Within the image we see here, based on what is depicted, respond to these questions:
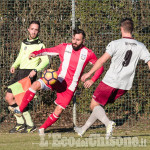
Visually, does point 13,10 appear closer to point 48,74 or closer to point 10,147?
point 48,74

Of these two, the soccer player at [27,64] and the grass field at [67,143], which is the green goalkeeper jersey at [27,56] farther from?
the grass field at [67,143]

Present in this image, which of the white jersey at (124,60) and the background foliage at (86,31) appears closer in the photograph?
the white jersey at (124,60)

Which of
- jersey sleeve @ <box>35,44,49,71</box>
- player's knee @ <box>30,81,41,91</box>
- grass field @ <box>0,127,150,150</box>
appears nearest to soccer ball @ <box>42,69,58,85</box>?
player's knee @ <box>30,81,41,91</box>

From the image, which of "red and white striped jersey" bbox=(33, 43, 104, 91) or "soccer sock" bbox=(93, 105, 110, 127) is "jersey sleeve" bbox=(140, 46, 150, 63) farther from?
"red and white striped jersey" bbox=(33, 43, 104, 91)

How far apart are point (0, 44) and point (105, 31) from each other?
216 centimetres

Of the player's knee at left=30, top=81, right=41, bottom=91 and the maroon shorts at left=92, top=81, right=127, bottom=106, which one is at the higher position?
the maroon shorts at left=92, top=81, right=127, bottom=106

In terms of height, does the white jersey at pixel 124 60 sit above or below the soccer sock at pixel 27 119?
above

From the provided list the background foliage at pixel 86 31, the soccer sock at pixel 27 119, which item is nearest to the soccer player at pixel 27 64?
the soccer sock at pixel 27 119

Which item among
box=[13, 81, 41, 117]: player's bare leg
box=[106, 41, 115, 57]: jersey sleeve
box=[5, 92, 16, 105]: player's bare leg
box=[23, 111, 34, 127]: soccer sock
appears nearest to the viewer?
box=[106, 41, 115, 57]: jersey sleeve

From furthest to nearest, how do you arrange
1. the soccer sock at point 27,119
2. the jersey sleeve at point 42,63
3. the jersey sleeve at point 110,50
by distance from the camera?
the soccer sock at point 27,119, the jersey sleeve at point 42,63, the jersey sleeve at point 110,50

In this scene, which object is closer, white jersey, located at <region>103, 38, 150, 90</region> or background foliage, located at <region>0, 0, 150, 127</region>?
white jersey, located at <region>103, 38, 150, 90</region>

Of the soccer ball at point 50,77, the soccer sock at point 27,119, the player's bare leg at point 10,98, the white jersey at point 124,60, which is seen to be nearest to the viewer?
the white jersey at point 124,60

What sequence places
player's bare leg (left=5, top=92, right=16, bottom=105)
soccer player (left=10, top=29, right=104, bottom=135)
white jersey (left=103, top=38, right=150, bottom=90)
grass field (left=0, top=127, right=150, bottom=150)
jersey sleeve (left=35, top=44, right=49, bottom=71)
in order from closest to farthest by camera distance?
grass field (left=0, top=127, right=150, bottom=150), white jersey (left=103, top=38, right=150, bottom=90), soccer player (left=10, top=29, right=104, bottom=135), jersey sleeve (left=35, top=44, right=49, bottom=71), player's bare leg (left=5, top=92, right=16, bottom=105)

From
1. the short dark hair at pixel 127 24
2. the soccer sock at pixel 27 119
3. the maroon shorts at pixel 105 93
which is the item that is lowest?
the soccer sock at pixel 27 119
